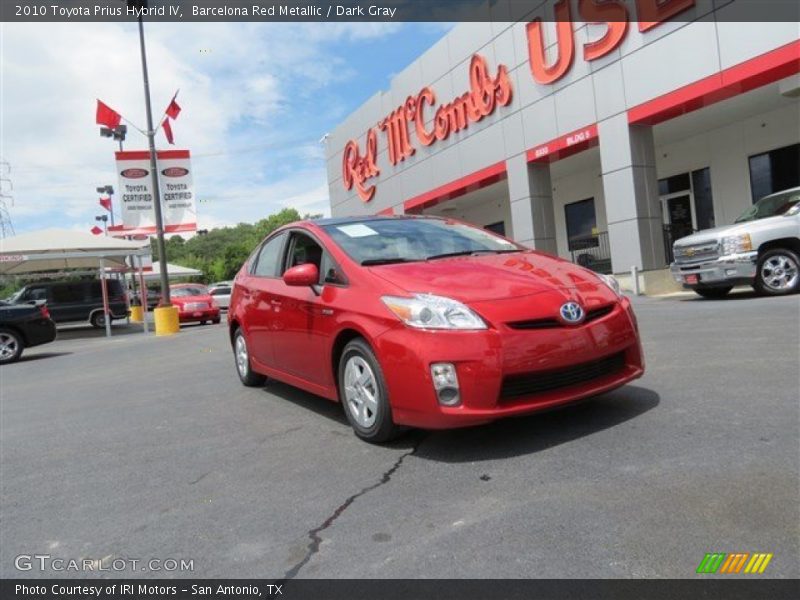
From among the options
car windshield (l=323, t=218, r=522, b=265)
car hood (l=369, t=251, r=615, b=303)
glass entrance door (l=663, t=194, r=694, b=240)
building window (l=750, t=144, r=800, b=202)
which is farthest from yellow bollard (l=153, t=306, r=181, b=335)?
building window (l=750, t=144, r=800, b=202)

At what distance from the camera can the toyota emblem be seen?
3.55m

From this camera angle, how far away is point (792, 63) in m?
10.8

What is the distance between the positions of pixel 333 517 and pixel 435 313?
1.21m

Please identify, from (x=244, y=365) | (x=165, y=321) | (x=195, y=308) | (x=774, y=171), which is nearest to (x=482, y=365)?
(x=244, y=365)

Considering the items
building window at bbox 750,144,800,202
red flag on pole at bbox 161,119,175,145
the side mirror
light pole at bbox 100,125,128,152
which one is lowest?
the side mirror

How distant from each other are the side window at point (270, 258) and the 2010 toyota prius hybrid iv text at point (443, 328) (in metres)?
0.54

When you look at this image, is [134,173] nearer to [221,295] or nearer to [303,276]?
[221,295]

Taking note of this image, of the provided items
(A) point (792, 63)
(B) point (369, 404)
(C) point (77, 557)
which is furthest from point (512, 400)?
(A) point (792, 63)

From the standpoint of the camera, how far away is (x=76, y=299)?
23.2 m

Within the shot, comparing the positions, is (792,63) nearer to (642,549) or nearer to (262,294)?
(262,294)

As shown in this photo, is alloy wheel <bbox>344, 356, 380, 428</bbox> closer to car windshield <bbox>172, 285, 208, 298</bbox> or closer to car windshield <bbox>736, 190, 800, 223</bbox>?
car windshield <bbox>736, 190, 800, 223</bbox>

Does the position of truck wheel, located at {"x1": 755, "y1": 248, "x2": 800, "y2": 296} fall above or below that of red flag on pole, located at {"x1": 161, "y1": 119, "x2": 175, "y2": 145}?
below

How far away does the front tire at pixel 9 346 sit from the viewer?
12.3 metres

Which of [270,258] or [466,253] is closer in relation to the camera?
[466,253]
